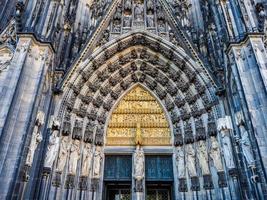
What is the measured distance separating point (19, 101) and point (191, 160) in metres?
5.62

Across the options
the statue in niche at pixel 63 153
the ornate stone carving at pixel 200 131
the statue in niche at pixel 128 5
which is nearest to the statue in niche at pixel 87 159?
the statue in niche at pixel 63 153

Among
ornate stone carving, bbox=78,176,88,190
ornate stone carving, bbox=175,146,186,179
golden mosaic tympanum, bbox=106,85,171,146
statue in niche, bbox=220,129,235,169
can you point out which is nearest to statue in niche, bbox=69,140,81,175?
ornate stone carving, bbox=78,176,88,190

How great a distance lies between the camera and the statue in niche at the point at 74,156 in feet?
28.0

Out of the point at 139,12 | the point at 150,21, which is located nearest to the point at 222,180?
the point at 150,21

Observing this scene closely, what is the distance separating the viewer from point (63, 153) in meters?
8.47

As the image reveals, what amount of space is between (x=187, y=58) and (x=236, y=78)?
271cm

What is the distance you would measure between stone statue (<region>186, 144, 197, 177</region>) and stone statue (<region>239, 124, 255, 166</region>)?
213 centimetres

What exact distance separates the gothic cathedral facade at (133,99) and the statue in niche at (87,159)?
3cm

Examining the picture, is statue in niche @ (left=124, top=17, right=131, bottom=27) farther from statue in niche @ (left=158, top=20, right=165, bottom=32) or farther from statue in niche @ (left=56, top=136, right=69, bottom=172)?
statue in niche @ (left=56, top=136, right=69, bottom=172)

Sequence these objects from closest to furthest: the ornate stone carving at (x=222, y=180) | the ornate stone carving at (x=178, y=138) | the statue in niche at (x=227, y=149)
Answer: the statue in niche at (x=227, y=149), the ornate stone carving at (x=222, y=180), the ornate stone carving at (x=178, y=138)

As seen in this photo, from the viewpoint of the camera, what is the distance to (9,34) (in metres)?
8.50

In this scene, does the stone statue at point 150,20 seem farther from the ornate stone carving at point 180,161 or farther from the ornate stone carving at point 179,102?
the ornate stone carving at point 180,161

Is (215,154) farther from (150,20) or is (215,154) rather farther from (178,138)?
(150,20)

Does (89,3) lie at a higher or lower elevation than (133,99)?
higher
